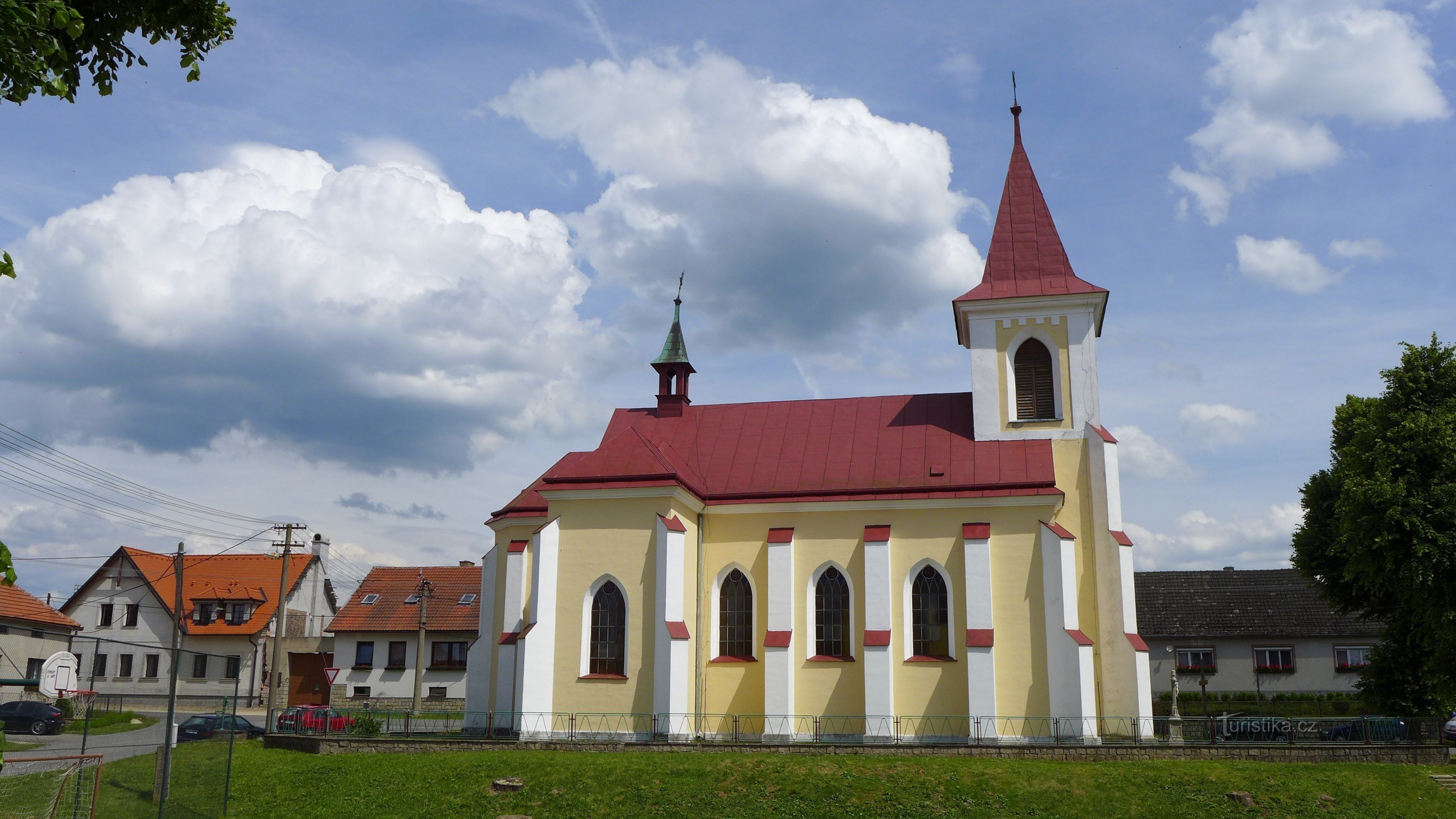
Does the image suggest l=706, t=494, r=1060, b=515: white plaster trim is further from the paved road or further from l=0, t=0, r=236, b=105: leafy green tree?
l=0, t=0, r=236, b=105: leafy green tree

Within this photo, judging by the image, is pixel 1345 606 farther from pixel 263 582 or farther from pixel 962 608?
pixel 263 582

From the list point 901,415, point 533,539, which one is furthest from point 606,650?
point 901,415

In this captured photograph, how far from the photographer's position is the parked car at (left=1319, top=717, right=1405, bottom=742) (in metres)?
23.6

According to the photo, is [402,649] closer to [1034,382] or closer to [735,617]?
[735,617]

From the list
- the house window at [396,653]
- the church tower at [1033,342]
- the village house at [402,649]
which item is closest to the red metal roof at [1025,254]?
the church tower at [1033,342]

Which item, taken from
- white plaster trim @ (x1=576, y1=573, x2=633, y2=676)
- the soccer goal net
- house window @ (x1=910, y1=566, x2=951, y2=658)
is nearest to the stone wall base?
white plaster trim @ (x1=576, y1=573, x2=633, y2=676)

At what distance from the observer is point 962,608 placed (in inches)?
1097

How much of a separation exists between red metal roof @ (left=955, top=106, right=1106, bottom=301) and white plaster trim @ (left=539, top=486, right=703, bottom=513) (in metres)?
10.5

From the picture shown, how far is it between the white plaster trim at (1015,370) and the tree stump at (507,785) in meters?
17.7

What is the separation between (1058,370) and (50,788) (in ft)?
85.5

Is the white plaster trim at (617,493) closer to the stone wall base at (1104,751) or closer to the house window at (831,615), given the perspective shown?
the house window at (831,615)

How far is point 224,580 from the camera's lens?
53.6 metres

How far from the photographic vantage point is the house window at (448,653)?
48969mm

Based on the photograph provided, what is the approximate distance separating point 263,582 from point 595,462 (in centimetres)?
3347
